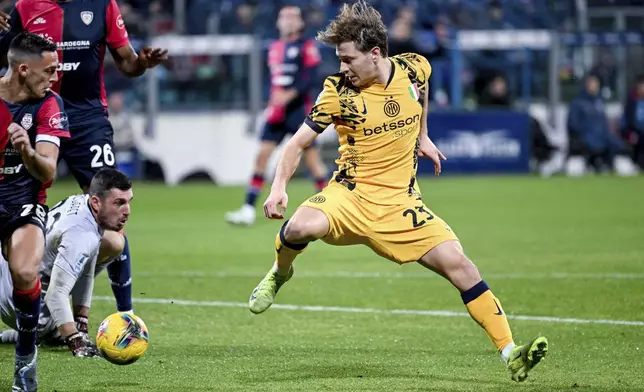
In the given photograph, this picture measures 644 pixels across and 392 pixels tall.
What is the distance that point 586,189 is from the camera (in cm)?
2089

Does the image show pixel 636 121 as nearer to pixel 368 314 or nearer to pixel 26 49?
pixel 368 314

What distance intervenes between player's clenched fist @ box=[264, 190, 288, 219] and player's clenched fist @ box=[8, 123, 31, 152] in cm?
138

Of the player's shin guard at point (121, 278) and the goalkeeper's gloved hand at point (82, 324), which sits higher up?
the player's shin guard at point (121, 278)

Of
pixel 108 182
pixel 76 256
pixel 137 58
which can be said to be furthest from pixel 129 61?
pixel 76 256

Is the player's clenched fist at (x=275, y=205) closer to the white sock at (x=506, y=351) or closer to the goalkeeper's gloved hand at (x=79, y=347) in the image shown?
the white sock at (x=506, y=351)

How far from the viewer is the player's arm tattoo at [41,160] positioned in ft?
19.7

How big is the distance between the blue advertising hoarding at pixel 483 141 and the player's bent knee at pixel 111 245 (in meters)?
16.0

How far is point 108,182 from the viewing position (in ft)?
23.4

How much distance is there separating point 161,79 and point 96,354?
1742 cm

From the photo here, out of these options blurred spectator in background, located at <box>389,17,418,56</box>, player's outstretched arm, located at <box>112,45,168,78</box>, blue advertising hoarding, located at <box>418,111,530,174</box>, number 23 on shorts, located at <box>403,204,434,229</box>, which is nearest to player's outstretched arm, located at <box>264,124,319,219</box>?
number 23 on shorts, located at <box>403,204,434,229</box>

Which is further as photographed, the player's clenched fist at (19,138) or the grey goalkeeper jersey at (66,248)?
the grey goalkeeper jersey at (66,248)

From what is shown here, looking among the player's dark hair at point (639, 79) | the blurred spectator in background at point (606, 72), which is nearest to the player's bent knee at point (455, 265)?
the player's dark hair at point (639, 79)

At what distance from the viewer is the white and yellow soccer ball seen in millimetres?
6570

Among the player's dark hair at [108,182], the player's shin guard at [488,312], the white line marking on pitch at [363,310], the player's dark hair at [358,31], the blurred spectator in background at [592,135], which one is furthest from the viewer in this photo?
the blurred spectator in background at [592,135]
